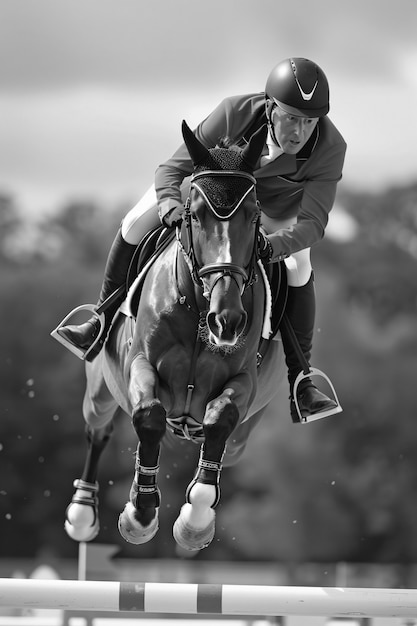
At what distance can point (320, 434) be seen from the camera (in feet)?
106

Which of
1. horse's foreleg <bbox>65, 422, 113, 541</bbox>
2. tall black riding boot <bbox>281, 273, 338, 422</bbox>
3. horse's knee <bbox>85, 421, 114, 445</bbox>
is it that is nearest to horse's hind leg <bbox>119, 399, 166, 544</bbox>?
tall black riding boot <bbox>281, 273, 338, 422</bbox>

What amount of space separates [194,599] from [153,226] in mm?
2098

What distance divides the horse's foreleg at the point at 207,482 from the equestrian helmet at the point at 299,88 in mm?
1508

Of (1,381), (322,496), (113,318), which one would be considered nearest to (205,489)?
(113,318)

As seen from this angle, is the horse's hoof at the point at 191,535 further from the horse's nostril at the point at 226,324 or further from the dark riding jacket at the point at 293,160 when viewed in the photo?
the dark riding jacket at the point at 293,160

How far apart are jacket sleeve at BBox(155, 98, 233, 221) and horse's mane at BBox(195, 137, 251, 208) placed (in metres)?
0.49

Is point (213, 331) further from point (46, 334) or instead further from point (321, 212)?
point (46, 334)

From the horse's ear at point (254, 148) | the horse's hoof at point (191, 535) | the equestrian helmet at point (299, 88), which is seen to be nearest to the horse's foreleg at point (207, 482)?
the horse's hoof at point (191, 535)

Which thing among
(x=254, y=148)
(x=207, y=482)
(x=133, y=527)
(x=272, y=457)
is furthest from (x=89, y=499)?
(x=272, y=457)

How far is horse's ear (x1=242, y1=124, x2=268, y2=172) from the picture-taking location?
189 inches

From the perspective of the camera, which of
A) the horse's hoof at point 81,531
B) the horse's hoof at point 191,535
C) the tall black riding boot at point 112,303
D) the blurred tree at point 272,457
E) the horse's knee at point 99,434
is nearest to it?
the horse's hoof at point 191,535

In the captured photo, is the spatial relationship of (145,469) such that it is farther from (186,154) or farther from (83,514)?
(83,514)

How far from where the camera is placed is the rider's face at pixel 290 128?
5.20 m

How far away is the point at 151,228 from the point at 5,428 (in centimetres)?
2765
